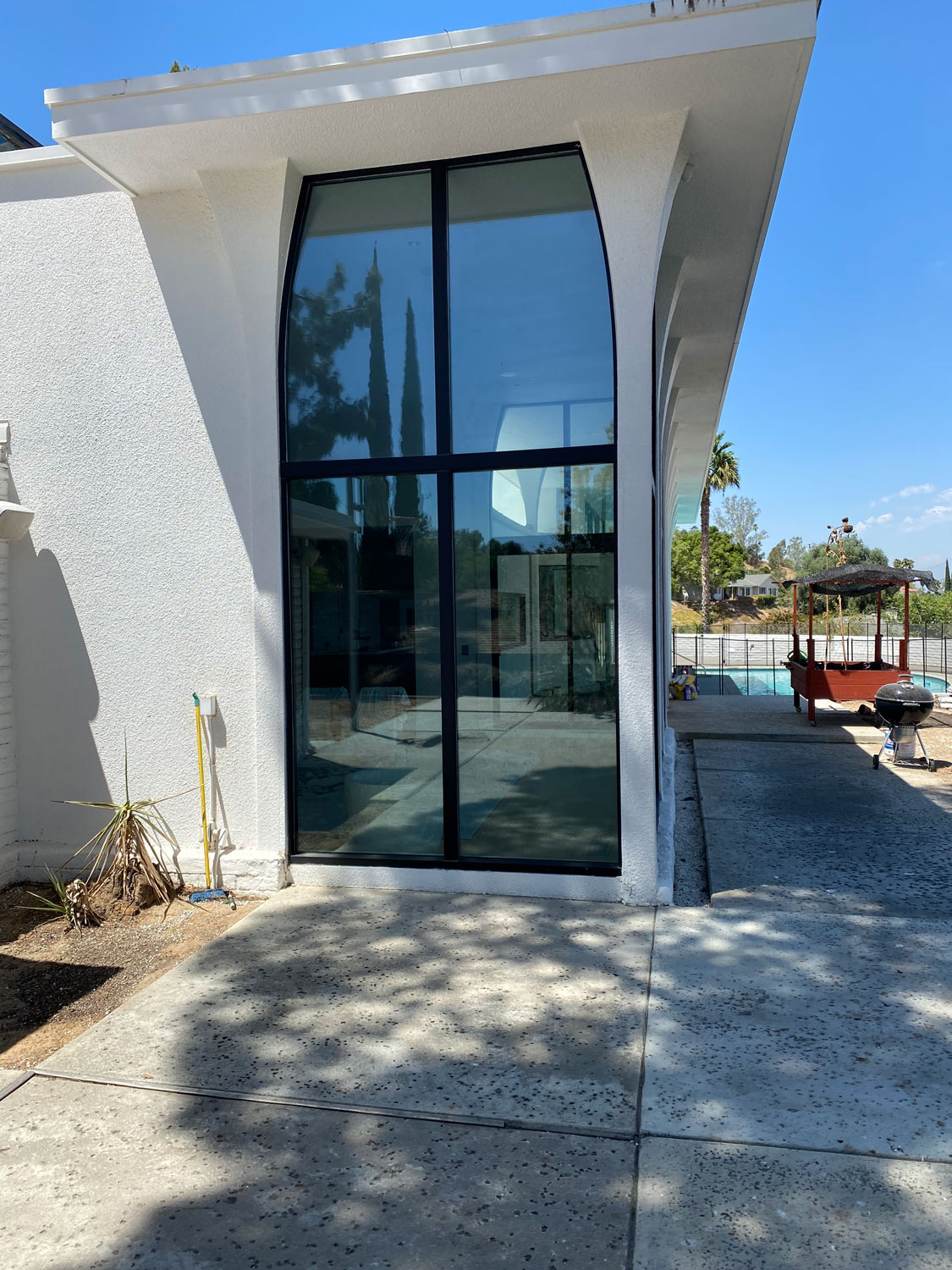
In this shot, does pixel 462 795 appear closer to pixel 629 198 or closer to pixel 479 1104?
pixel 479 1104

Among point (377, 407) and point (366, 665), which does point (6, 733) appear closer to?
point (366, 665)

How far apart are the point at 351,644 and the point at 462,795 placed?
1119 mm

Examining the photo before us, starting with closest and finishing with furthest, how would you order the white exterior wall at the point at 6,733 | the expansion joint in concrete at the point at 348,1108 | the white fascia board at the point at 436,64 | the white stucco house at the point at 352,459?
the expansion joint in concrete at the point at 348,1108 < the white fascia board at the point at 436,64 < the white stucco house at the point at 352,459 < the white exterior wall at the point at 6,733

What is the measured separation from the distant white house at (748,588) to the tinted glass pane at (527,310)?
59539mm

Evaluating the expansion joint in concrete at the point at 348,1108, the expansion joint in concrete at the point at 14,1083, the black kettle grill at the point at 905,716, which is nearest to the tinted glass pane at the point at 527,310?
the expansion joint in concrete at the point at 348,1108

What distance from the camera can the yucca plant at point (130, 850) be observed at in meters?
5.43

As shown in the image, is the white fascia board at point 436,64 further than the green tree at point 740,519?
No

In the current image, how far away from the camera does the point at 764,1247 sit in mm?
2207

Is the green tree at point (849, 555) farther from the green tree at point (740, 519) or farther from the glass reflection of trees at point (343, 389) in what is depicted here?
the glass reflection of trees at point (343, 389)

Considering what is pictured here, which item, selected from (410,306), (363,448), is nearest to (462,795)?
(363,448)

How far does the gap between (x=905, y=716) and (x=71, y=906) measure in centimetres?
838

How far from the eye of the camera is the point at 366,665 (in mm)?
5230

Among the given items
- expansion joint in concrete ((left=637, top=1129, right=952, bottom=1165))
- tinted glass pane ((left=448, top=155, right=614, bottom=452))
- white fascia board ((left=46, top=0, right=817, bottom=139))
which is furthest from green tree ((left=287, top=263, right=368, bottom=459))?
expansion joint in concrete ((left=637, top=1129, right=952, bottom=1165))

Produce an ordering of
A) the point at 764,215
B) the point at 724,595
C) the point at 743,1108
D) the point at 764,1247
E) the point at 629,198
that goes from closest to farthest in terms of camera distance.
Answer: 1. the point at 764,1247
2. the point at 743,1108
3. the point at 629,198
4. the point at 764,215
5. the point at 724,595
